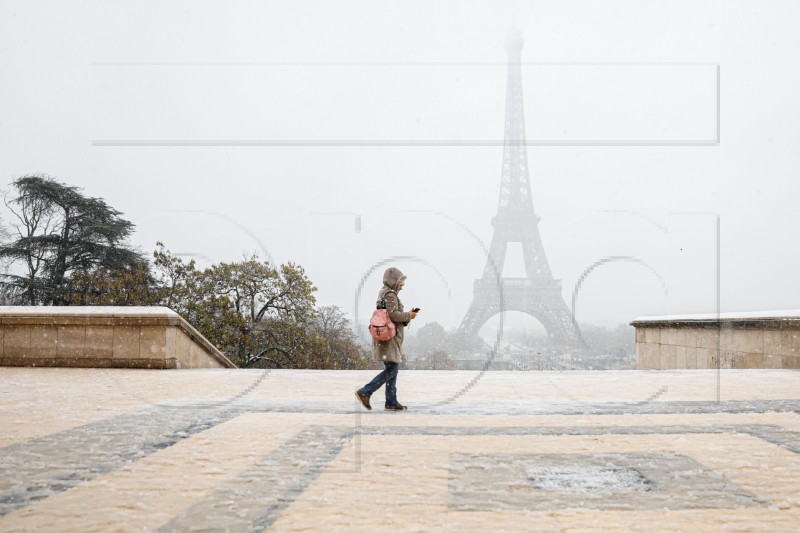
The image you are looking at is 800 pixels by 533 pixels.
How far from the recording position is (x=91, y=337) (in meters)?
11.9

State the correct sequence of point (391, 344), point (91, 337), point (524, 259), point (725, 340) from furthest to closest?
point (524, 259), point (725, 340), point (91, 337), point (391, 344)

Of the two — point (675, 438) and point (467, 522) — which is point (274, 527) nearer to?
point (467, 522)

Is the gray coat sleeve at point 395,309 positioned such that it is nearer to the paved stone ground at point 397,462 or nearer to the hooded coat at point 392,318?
the hooded coat at point 392,318

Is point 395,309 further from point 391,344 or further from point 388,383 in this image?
point 388,383

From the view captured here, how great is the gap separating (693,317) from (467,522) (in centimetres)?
1233

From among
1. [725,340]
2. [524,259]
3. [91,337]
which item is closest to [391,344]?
[91,337]

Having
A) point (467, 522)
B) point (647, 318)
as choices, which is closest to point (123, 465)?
point (467, 522)

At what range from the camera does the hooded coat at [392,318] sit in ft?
22.1

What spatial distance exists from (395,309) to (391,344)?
A: 1.20 feet

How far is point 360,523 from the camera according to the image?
3049 millimetres

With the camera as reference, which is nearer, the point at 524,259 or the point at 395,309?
the point at 395,309

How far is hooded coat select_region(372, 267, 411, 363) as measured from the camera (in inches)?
266

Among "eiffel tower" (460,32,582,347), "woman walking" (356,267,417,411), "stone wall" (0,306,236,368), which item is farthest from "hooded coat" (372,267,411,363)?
Result: "eiffel tower" (460,32,582,347)

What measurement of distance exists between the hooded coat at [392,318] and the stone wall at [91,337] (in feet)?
20.1
